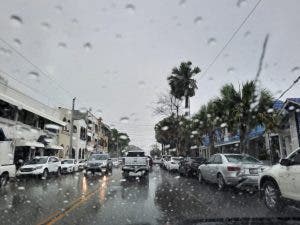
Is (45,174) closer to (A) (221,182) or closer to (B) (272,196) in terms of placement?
(A) (221,182)

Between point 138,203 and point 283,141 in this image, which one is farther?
point 283,141

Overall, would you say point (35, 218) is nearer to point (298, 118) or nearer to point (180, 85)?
point (298, 118)

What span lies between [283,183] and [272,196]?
2.34ft

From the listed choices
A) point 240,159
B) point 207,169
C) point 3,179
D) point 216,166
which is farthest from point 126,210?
point 3,179

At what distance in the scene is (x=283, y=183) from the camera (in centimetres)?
781

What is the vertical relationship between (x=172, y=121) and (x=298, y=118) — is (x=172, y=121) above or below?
above

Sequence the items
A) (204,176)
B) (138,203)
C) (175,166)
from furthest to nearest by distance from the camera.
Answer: (175,166) < (204,176) < (138,203)

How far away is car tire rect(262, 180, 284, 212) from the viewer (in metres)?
8.09

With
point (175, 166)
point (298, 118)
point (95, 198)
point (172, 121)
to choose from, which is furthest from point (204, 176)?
point (172, 121)

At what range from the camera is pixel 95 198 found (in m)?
10.9

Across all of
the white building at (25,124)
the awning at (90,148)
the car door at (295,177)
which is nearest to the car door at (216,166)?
the car door at (295,177)

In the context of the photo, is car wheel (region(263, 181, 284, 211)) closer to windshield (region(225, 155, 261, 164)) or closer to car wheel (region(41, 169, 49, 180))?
windshield (region(225, 155, 261, 164))

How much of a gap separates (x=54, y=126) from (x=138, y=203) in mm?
31861

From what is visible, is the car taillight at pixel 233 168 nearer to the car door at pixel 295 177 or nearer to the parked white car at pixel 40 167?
the car door at pixel 295 177
